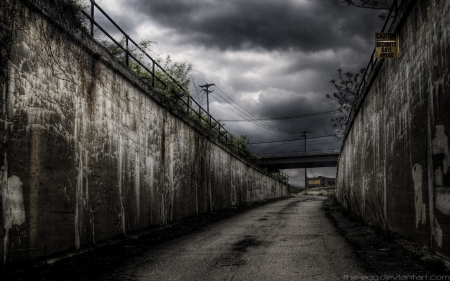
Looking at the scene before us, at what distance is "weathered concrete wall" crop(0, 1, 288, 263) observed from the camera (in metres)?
5.56

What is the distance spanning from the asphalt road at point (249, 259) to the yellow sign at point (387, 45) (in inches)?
171

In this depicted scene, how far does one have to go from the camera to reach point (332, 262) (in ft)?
19.8

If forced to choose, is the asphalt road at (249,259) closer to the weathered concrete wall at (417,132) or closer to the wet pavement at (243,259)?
the wet pavement at (243,259)

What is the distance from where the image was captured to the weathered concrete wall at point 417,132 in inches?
217

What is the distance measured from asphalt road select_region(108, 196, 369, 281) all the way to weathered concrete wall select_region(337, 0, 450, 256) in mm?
1379

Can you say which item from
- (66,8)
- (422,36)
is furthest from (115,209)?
(422,36)

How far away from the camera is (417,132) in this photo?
6734 millimetres

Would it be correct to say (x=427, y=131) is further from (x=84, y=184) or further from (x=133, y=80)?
(x=133, y=80)

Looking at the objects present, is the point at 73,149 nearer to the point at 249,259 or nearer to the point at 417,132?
the point at 249,259

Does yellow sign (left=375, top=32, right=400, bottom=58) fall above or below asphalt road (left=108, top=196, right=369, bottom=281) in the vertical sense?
above

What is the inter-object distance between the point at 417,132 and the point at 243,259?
397cm

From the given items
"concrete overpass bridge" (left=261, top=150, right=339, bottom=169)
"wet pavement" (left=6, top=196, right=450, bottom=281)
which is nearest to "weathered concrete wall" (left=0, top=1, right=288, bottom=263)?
"wet pavement" (left=6, top=196, right=450, bottom=281)

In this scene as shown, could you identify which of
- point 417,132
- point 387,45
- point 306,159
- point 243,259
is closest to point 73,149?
point 243,259

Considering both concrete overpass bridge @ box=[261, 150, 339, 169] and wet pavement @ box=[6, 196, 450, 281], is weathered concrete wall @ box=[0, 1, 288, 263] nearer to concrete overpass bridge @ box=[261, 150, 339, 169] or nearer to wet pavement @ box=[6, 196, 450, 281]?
wet pavement @ box=[6, 196, 450, 281]
